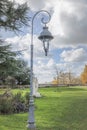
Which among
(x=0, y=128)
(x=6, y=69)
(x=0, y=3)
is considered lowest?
(x=0, y=128)

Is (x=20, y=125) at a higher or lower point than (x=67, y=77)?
lower

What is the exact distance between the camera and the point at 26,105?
2656cm

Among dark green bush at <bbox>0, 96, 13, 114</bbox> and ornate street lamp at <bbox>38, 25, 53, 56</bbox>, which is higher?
ornate street lamp at <bbox>38, 25, 53, 56</bbox>

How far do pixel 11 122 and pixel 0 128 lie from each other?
1800 mm

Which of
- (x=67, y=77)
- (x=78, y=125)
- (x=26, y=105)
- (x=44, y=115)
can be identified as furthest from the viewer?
(x=67, y=77)

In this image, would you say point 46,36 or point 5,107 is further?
point 5,107

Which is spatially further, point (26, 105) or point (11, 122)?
point (26, 105)

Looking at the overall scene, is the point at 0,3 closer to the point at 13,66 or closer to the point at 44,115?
the point at 13,66

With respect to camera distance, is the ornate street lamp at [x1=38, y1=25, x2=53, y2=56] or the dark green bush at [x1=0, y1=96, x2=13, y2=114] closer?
the ornate street lamp at [x1=38, y1=25, x2=53, y2=56]

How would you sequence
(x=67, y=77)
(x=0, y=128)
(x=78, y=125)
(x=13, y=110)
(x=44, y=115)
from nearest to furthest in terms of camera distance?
1. (x=0, y=128)
2. (x=78, y=125)
3. (x=44, y=115)
4. (x=13, y=110)
5. (x=67, y=77)

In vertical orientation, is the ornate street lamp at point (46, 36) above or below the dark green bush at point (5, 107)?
above

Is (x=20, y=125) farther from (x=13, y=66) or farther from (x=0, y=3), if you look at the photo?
(x=0, y=3)

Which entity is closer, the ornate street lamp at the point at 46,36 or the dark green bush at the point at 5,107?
the ornate street lamp at the point at 46,36

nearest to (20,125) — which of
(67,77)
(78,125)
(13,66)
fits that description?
(78,125)
